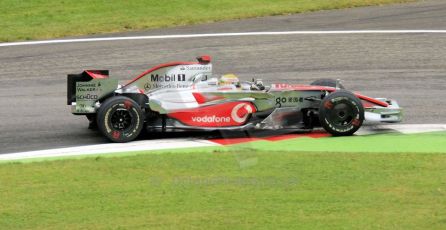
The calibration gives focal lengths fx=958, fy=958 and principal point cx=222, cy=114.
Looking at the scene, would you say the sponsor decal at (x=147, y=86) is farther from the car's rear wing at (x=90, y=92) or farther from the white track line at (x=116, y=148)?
the white track line at (x=116, y=148)

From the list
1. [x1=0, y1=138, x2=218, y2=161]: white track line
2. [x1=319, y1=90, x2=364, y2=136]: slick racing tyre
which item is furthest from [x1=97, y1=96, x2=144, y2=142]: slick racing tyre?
[x1=319, y1=90, x2=364, y2=136]: slick racing tyre

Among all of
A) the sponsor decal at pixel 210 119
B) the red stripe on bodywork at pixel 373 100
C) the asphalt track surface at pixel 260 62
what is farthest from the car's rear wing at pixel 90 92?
the red stripe on bodywork at pixel 373 100

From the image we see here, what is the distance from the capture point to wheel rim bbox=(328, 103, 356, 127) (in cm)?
1420

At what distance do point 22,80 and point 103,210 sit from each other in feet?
29.2

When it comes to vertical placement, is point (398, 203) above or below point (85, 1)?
below

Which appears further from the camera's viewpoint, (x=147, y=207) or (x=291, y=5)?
(x=291, y=5)

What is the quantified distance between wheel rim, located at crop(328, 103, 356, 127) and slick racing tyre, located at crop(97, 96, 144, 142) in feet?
9.35

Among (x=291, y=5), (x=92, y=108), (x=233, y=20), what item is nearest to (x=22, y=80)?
(x=92, y=108)

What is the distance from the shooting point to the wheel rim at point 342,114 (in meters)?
14.2

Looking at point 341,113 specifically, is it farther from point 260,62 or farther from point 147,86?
point 260,62

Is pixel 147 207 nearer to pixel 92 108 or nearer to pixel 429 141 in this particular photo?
pixel 92 108

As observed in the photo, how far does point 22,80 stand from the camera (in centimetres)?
1902

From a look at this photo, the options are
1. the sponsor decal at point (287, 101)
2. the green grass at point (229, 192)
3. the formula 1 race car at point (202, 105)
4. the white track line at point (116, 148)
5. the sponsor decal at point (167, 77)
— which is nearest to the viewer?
the green grass at point (229, 192)

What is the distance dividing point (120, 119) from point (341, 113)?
329 cm
